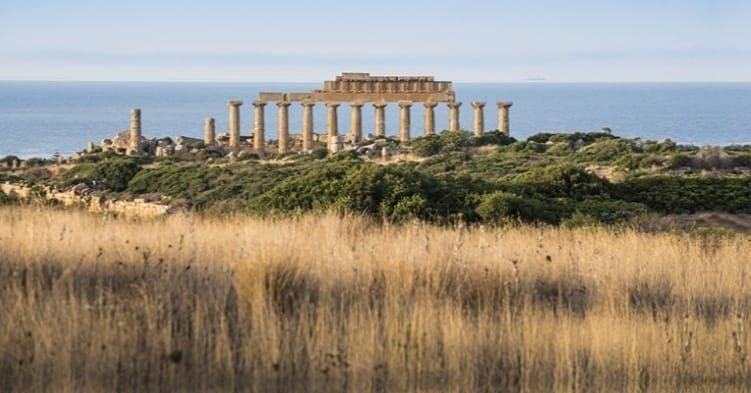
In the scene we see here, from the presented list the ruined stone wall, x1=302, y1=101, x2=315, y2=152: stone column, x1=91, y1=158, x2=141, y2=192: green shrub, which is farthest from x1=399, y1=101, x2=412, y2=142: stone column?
the ruined stone wall

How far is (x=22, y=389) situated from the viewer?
797cm

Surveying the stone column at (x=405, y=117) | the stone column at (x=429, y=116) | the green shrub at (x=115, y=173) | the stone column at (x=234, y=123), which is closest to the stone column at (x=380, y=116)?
the stone column at (x=405, y=117)

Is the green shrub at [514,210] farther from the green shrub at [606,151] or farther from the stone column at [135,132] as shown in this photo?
the stone column at [135,132]

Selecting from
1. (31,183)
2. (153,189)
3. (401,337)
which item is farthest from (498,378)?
(31,183)

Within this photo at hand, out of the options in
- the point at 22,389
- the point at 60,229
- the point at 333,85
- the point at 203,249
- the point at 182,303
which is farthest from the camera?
the point at 333,85

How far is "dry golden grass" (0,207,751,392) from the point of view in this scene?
8.45 meters

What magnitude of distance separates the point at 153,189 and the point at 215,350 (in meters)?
32.8

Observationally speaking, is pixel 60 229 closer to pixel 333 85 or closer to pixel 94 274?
pixel 94 274

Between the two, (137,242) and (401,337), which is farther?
(137,242)

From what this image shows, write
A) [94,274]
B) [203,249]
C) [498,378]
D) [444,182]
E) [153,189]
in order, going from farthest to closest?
1. [153,189]
2. [444,182]
3. [203,249]
4. [94,274]
5. [498,378]

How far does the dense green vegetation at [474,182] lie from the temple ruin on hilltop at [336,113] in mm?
9537

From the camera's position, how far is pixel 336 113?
236ft

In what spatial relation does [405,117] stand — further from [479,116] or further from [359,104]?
[479,116]

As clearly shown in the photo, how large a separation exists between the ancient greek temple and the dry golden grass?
54.3 metres
